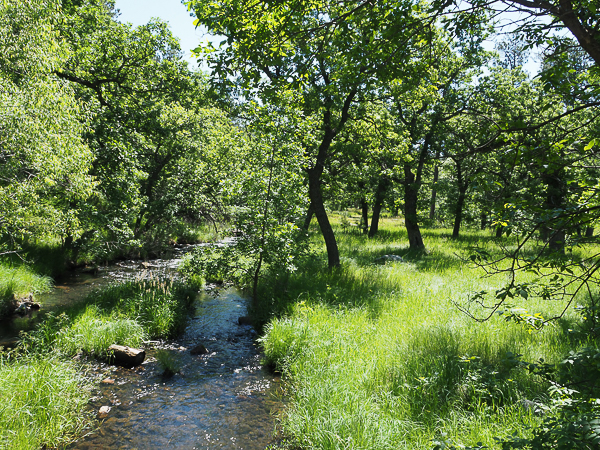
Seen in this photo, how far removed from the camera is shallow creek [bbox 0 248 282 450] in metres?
5.15

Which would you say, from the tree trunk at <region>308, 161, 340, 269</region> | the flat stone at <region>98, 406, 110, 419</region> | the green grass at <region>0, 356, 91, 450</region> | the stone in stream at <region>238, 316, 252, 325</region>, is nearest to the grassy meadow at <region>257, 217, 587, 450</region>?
the stone in stream at <region>238, 316, 252, 325</region>

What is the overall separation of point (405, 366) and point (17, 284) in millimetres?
11729

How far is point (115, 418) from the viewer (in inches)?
220

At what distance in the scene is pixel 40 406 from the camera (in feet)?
16.1

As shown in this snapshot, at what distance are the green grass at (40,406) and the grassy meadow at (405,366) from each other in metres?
3.23

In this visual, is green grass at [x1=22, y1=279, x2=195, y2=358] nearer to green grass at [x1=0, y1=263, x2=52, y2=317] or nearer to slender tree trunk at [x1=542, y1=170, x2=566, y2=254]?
green grass at [x1=0, y1=263, x2=52, y2=317]

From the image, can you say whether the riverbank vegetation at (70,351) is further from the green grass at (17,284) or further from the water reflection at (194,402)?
the green grass at (17,284)

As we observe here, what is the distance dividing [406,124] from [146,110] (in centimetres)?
1198

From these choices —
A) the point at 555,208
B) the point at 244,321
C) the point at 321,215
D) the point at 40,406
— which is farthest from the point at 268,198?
the point at 555,208

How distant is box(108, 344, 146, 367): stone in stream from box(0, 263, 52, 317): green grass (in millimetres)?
4733

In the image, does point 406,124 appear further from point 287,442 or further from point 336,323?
point 287,442

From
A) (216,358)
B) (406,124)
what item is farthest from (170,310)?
(406,124)

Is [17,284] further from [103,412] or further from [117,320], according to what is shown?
[103,412]

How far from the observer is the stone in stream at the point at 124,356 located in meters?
7.38
